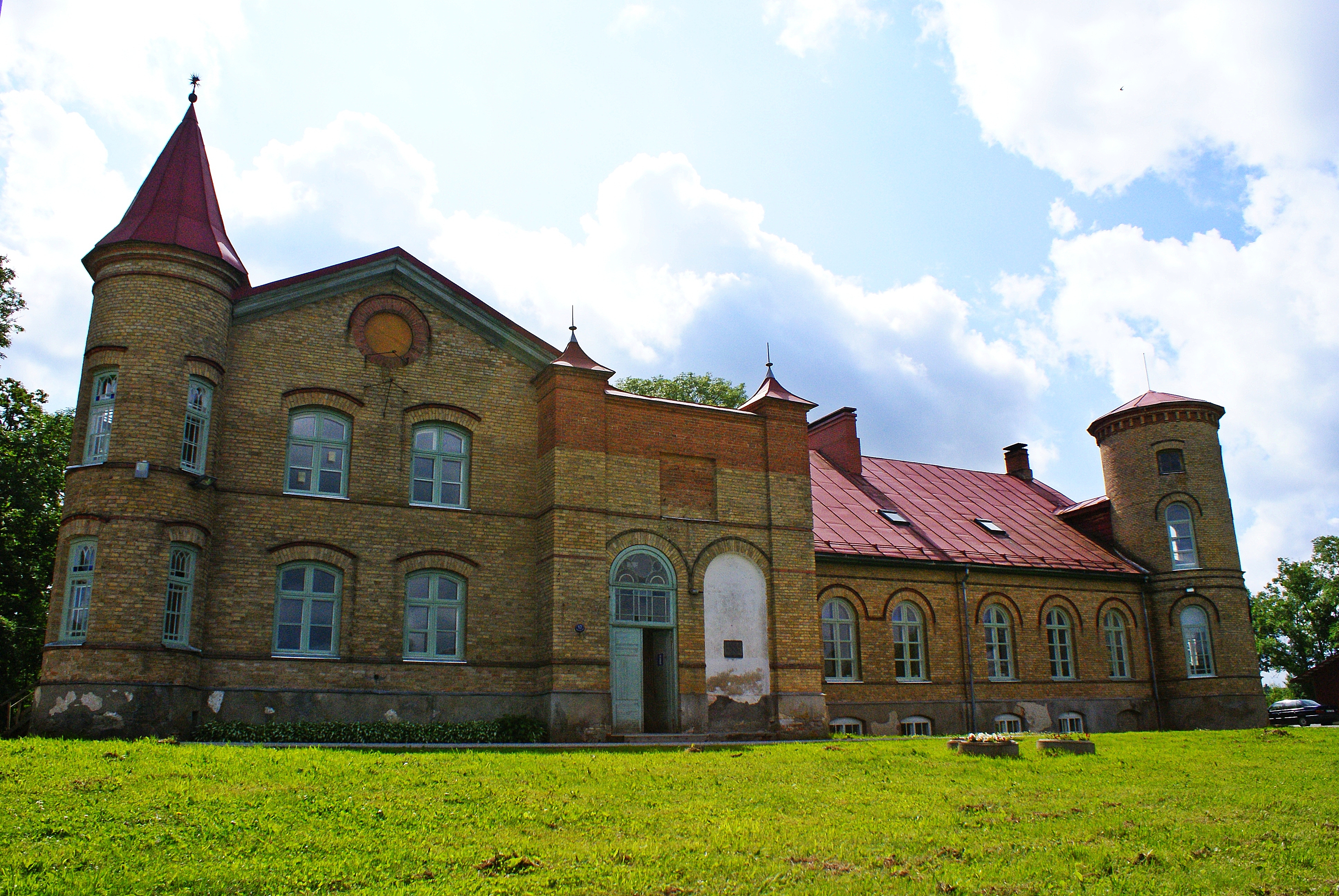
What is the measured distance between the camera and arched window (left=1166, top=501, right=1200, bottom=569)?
2888 centimetres

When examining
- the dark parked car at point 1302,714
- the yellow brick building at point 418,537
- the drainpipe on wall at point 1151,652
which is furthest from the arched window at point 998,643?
the dark parked car at point 1302,714

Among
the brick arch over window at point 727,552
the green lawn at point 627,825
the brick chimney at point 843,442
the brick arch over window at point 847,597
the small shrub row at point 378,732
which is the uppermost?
the brick chimney at point 843,442

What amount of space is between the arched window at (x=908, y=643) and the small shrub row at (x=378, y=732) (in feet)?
33.6

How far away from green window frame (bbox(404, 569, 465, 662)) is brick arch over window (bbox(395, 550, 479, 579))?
106 mm

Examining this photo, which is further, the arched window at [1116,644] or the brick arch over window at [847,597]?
the arched window at [1116,644]

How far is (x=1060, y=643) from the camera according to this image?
27375mm

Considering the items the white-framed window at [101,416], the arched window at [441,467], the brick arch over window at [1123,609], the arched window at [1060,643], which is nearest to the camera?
the white-framed window at [101,416]

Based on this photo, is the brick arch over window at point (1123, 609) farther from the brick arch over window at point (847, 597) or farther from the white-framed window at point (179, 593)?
the white-framed window at point (179, 593)

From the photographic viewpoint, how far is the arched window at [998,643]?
85.7 feet

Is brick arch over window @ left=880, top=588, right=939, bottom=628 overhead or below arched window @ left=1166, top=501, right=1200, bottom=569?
below

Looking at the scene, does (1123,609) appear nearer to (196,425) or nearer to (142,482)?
(196,425)

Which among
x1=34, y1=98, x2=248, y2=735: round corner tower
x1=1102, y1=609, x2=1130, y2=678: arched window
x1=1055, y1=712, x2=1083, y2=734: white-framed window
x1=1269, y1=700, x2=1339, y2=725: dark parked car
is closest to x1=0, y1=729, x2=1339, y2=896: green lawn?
x1=34, y1=98, x2=248, y2=735: round corner tower

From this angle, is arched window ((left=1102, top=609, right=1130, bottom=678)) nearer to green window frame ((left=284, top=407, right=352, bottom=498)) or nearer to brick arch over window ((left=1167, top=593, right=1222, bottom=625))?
brick arch over window ((left=1167, top=593, right=1222, bottom=625))

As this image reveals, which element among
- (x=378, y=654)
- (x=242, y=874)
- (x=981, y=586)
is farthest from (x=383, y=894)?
(x=981, y=586)
